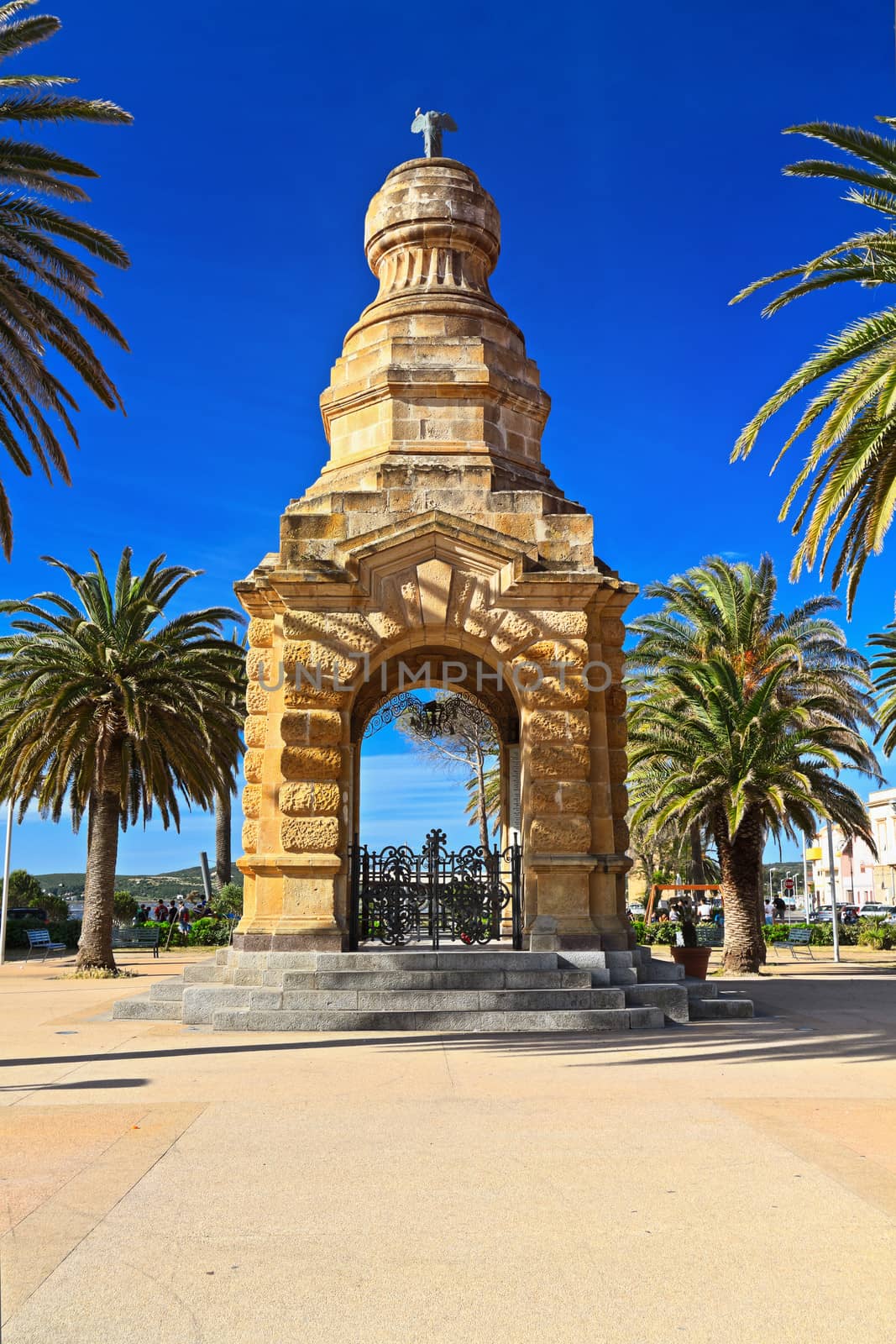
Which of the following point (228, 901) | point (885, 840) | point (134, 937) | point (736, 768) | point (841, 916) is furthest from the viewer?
point (885, 840)

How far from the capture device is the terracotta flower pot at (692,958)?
51.6 ft

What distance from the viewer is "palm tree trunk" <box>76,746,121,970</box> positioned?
2216 centimetres

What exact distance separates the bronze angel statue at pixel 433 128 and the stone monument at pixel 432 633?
12.4 ft

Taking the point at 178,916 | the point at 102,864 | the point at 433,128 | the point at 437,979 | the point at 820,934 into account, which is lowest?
the point at 820,934

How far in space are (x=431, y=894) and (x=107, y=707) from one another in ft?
38.4

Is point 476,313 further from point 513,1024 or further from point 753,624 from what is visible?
point 753,624

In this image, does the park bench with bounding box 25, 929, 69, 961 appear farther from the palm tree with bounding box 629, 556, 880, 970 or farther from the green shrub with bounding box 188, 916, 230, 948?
the palm tree with bounding box 629, 556, 880, 970

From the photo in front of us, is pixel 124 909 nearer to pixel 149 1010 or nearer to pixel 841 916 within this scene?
pixel 149 1010

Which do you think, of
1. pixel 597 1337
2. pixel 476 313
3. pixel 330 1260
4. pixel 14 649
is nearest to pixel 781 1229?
pixel 597 1337

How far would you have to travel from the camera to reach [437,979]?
11328 millimetres

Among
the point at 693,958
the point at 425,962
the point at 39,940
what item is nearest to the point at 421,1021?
the point at 425,962

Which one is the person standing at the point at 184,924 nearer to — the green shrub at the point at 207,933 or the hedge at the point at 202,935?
the hedge at the point at 202,935

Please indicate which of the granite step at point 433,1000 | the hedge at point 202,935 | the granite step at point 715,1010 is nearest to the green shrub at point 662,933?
the hedge at point 202,935

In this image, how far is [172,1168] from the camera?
19.0 ft
